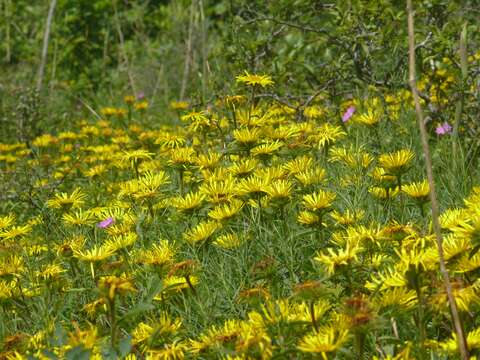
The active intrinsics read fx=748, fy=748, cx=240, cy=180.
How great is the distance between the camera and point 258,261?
173cm

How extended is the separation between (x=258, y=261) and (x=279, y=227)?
21 cm

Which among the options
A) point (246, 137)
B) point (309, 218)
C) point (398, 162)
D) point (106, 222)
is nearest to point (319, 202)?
point (309, 218)

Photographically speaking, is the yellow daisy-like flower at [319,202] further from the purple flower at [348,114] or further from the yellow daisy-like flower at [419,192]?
the purple flower at [348,114]

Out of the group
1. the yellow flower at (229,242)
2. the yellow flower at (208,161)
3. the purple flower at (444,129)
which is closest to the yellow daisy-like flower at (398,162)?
the yellow flower at (229,242)

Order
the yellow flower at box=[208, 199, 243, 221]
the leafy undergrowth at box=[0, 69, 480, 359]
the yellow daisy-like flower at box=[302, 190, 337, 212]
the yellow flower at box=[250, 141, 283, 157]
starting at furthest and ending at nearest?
the yellow flower at box=[250, 141, 283, 157] < the yellow flower at box=[208, 199, 243, 221] < the yellow daisy-like flower at box=[302, 190, 337, 212] < the leafy undergrowth at box=[0, 69, 480, 359]

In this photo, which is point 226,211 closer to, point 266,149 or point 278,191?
point 278,191

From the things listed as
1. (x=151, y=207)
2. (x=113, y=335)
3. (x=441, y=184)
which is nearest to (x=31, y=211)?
(x=151, y=207)

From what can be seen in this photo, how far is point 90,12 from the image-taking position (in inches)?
280

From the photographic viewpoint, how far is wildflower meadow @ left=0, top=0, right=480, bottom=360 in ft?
3.82

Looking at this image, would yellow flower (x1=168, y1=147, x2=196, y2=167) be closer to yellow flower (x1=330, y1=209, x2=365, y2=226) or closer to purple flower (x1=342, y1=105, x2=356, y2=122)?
yellow flower (x1=330, y1=209, x2=365, y2=226)

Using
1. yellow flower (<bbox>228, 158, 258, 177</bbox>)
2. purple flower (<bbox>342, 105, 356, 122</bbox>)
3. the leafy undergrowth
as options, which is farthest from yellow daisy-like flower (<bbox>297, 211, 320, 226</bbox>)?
purple flower (<bbox>342, 105, 356, 122</bbox>)

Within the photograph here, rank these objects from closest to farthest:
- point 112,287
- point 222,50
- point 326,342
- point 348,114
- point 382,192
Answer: point 326,342 → point 112,287 → point 382,192 → point 348,114 → point 222,50

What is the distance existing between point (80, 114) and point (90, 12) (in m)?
2.23

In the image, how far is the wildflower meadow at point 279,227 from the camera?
1.17 metres
